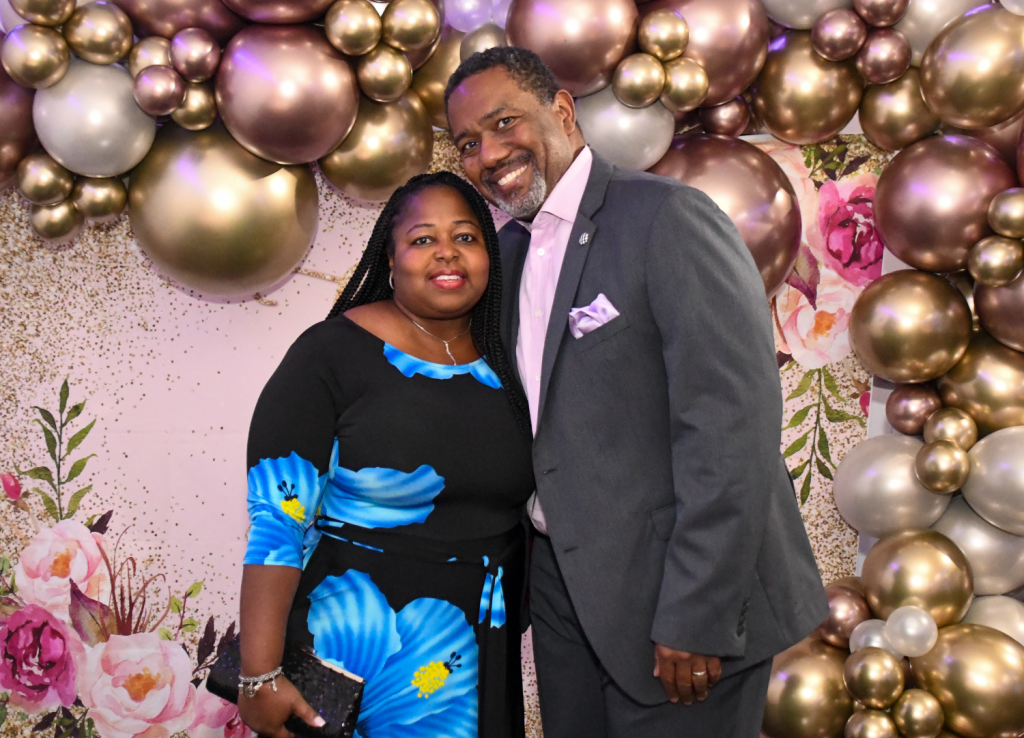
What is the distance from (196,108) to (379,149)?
421mm

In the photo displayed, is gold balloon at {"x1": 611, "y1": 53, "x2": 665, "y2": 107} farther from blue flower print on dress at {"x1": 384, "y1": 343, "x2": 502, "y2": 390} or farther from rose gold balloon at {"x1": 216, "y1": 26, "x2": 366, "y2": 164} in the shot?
blue flower print on dress at {"x1": 384, "y1": 343, "x2": 502, "y2": 390}

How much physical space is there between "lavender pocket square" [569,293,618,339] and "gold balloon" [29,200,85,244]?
129 cm

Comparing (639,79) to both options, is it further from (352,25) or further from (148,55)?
(148,55)

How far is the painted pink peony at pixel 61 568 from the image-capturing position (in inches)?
88.8

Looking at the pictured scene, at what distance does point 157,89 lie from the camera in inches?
71.8

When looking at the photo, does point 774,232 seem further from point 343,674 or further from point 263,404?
point 343,674

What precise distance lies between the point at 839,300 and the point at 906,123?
1.69ft

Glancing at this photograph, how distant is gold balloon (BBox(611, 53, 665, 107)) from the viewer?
194 centimetres

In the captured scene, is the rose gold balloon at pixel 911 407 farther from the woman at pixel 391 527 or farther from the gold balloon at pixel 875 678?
the woman at pixel 391 527

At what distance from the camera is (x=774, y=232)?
2.04 metres

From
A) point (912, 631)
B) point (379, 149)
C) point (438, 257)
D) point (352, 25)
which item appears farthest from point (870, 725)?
point (352, 25)

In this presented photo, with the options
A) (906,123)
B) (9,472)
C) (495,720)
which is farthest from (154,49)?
(906,123)

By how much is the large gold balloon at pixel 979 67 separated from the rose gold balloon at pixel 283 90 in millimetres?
1381

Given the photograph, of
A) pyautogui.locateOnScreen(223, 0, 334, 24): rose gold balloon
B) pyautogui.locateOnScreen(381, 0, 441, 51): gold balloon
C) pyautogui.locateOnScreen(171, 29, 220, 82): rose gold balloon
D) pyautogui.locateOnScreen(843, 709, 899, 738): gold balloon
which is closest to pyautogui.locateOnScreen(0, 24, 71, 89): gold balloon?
pyautogui.locateOnScreen(171, 29, 220, 82): rose gold balloon
